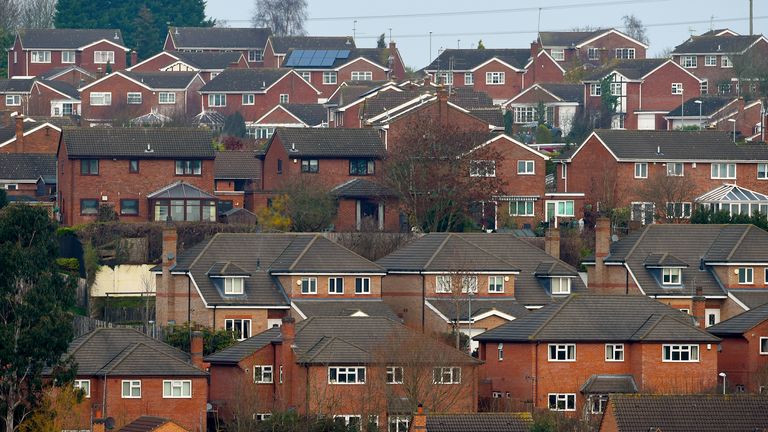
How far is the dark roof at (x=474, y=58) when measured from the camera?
132375 mm

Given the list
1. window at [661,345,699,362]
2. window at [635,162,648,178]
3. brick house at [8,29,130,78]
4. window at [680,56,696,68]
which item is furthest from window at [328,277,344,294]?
brick house at [8,29,130,78]

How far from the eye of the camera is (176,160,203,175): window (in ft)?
300

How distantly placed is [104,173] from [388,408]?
2822 cm

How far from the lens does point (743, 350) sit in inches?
2911

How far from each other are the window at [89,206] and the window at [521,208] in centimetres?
1671

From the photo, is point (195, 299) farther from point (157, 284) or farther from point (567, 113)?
point (567, 113)

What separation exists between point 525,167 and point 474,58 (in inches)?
1593

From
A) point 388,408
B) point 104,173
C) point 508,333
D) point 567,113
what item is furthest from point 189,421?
point 567,113

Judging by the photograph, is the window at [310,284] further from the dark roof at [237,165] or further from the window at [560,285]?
the dark roof at [237,165]

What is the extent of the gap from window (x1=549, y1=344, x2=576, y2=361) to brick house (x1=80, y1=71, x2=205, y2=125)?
53086 mm

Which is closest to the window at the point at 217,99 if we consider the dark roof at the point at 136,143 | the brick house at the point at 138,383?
the dark roof at the point at 136,143

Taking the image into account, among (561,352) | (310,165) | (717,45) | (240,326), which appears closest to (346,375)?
(561,352)

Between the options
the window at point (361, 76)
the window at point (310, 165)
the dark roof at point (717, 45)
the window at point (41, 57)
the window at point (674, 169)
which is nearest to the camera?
the window at point (310, 165)

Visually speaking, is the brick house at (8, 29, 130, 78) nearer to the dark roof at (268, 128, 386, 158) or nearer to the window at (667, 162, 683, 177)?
the dark roof at (268, 128, 386, 158)
